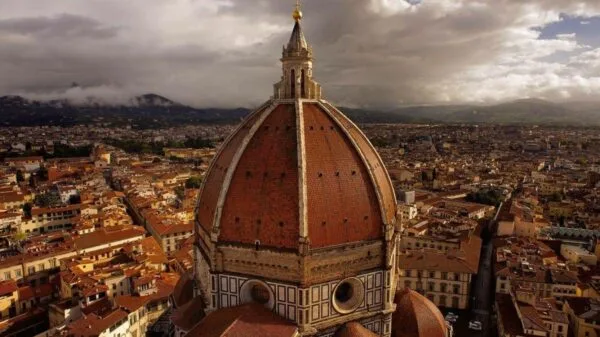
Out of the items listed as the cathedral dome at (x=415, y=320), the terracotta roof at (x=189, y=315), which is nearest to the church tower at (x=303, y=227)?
the cathedral dome at (x=415, y=320)

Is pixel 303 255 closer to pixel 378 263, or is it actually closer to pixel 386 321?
pixel 378 263

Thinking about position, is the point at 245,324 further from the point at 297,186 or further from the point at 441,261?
the point at 441,261

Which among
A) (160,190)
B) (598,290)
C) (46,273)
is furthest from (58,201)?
(598,290)

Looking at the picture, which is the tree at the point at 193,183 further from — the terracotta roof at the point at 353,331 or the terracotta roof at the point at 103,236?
the terracotta roof at the point at 353,331

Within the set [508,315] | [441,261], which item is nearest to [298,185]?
[508,315]

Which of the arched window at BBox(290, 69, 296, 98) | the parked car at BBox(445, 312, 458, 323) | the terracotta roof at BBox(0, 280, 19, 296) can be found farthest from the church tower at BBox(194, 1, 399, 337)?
the terracotta roof at BBox(0, 280, 19, 296)

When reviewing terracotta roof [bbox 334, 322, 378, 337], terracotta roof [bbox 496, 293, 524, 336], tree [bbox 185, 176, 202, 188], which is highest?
terracotta roof [bbox 334, 322, 378, 337]

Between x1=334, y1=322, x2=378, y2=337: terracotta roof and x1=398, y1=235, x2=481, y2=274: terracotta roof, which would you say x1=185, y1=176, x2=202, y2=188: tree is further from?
x1=334, y1=322, x2=378, y2=337: terracotta roof
